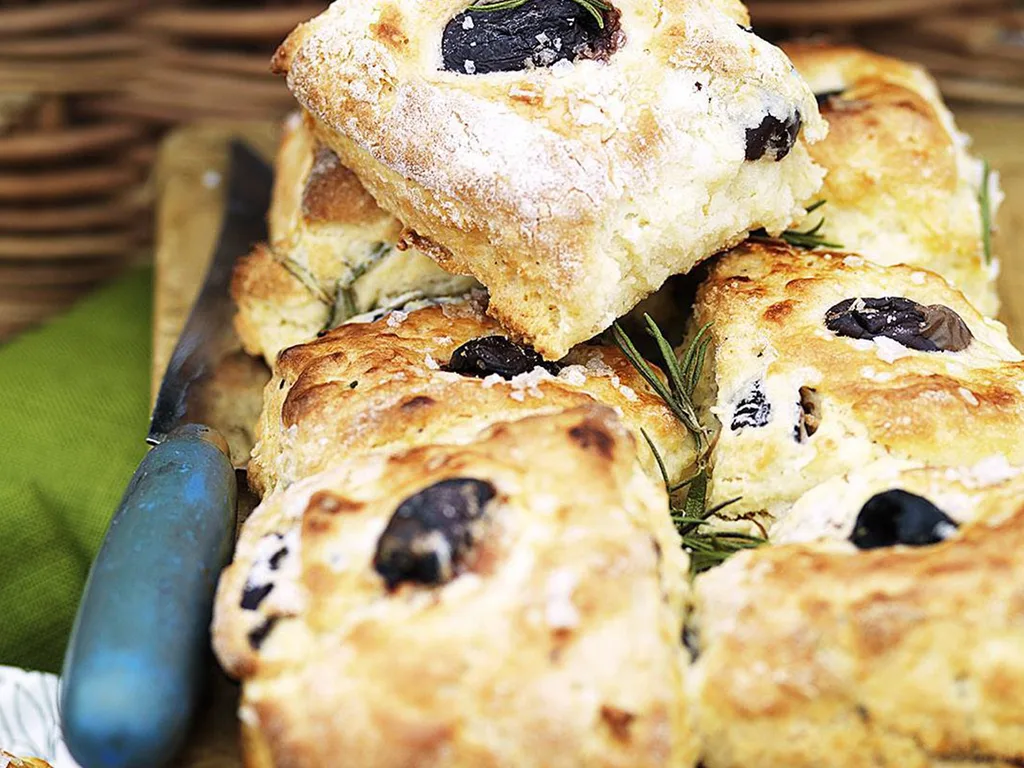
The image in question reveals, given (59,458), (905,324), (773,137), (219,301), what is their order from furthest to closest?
1. (219,301)
2. (59,458)
3. (773,137)
4. (905,324)

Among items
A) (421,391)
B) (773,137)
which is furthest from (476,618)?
(773,137)

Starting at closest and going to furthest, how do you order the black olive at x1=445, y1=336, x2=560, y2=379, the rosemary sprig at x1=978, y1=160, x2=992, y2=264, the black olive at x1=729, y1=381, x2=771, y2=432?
1. the black olive at x1=729, y1=381, x2=771, y2=432
2. the black olive at x1=445, y1=336, x2=560, y2=379
3. the rosemary sprig at x1=978, y1=160, x2=992, y2=264

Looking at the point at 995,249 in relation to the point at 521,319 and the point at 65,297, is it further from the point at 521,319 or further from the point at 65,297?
the point at 65,297

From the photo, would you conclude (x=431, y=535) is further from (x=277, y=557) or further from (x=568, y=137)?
(x=568, y=137)

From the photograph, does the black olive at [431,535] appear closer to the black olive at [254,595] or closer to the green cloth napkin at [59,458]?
the black olive at [254,595]

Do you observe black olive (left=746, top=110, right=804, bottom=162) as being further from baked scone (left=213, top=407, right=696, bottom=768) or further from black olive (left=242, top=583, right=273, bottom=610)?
black olive (left=242, top=583, right=273, bottom=610)

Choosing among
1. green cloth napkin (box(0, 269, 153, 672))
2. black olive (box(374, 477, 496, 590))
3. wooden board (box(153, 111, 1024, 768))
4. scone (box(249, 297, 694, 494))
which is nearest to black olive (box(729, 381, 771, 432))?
scone (box(249, 297, 694, 494))
